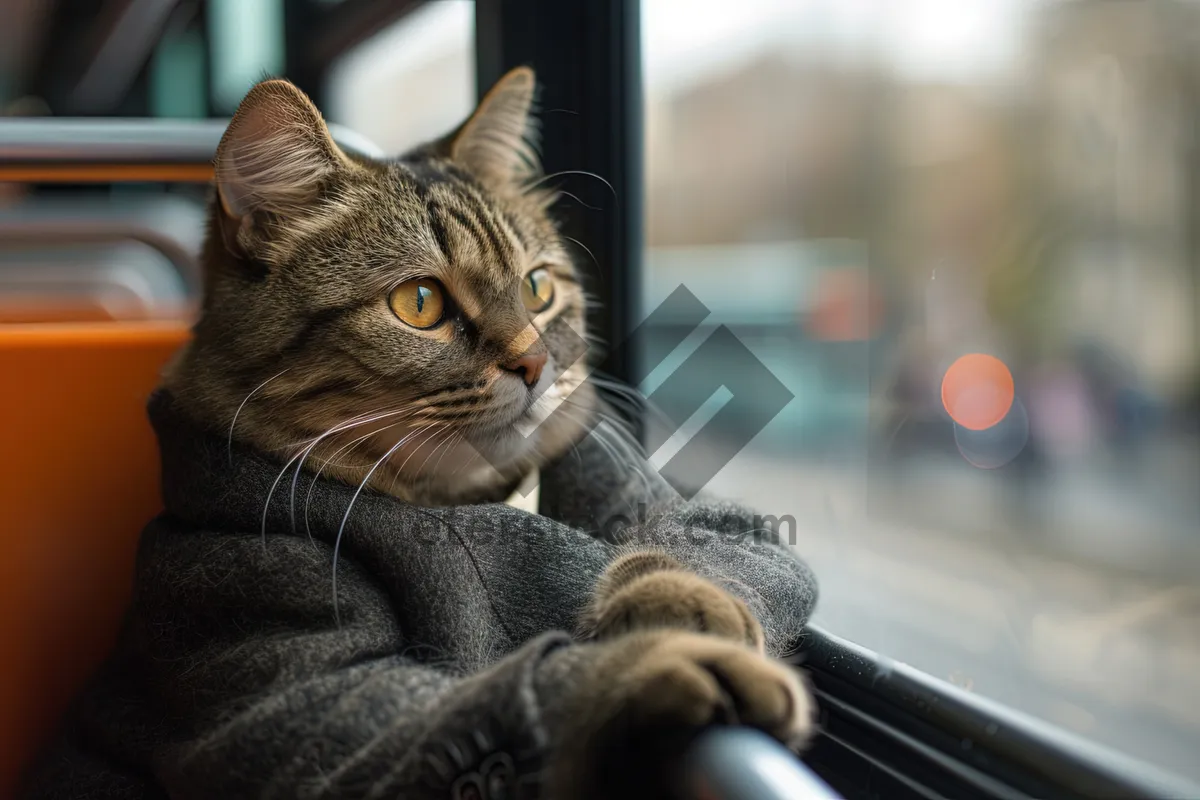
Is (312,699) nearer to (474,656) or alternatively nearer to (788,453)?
(474,656)

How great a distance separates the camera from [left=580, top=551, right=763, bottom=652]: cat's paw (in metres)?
0.56

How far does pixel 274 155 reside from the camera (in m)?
0.79

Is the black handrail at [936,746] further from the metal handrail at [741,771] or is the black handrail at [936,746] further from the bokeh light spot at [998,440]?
the bokeh light spot at [998,440]

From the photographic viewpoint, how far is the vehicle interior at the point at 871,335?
2.58 feet

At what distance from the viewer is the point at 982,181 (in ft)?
3.22

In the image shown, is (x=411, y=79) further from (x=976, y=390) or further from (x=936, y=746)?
(x=936, y=746)

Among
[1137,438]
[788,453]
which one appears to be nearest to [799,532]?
[788,453]

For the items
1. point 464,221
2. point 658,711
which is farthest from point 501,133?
point 658,711

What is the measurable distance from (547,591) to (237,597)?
→ 240 mm

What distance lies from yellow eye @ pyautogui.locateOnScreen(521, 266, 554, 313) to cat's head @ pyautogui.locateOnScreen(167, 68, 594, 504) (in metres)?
0.03

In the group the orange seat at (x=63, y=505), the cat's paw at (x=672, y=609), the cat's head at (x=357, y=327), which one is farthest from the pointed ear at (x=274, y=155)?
the cat's paw at (x=672, y=609)

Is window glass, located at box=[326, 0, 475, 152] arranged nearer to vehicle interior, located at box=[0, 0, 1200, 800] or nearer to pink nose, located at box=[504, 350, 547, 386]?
vehicle interior, located at box=[0, 0, 1200, 800]

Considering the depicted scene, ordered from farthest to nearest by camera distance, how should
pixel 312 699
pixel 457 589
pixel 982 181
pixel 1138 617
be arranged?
pixel 982 181 < pixel 1138 617 < pixel 457 589 < pixel 312 699

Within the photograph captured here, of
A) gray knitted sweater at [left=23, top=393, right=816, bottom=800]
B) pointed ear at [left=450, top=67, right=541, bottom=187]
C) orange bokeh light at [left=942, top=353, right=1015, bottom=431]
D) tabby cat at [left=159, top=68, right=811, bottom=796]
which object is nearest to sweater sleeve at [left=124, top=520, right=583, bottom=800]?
gray knitted sweater at [left=23, top=393, right=816, bottom=800]
